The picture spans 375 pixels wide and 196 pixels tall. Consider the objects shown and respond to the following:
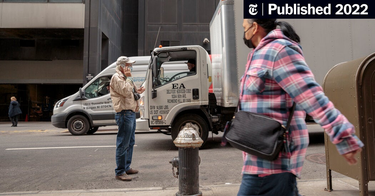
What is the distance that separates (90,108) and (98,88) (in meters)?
0.87

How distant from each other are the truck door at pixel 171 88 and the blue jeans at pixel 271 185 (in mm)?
6073

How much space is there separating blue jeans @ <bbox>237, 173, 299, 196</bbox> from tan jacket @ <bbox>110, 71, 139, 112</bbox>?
340 centimetres

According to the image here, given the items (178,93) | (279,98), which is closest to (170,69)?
(178,93)

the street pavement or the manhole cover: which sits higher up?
the manhole cover

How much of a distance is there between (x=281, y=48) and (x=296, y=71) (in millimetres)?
160

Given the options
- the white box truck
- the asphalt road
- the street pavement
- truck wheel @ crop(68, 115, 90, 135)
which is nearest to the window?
truck wheel @ crop(68, 115, 90, 135)

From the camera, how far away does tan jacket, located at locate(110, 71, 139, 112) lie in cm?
487

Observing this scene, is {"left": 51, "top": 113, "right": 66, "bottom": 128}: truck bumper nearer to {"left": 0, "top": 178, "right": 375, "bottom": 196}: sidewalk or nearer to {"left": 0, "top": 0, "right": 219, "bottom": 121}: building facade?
{"left": 0, "top": 178, "right": 375, "bottom": 196}: sidewalk

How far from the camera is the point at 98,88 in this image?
12.7m

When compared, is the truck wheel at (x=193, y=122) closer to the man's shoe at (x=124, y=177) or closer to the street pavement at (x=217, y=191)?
the man's shoe at (x=124, y=177)

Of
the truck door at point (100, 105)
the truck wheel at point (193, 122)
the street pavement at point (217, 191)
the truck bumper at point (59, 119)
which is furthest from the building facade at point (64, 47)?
the street pavement at point (217, 191)

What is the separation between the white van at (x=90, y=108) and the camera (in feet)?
41.3

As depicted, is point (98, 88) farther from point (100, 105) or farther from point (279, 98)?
point (279, 98)

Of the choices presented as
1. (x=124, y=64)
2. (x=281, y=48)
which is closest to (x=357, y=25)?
(x=124, y=64)
